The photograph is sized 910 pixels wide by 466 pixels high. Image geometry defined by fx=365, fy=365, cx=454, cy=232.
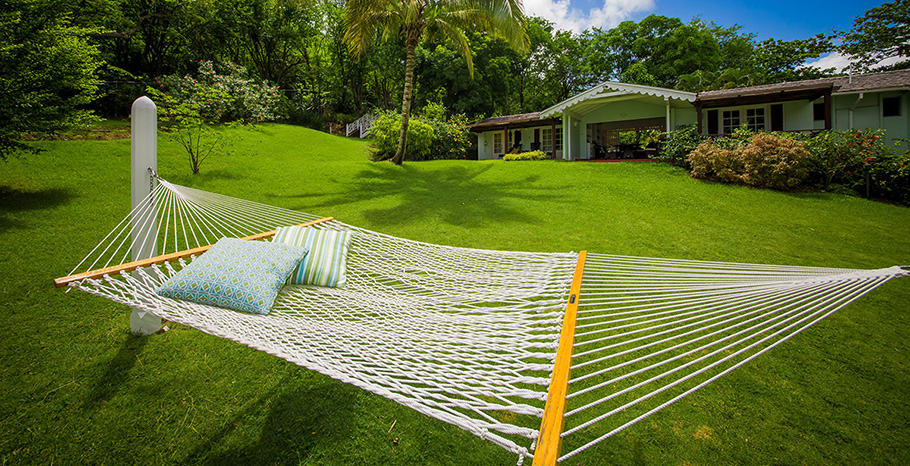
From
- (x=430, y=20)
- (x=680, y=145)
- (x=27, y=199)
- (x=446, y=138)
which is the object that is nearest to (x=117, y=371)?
(x=27, y=199)

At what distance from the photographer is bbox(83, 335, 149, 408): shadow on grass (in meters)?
1.81

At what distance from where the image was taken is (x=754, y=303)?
5.12ft

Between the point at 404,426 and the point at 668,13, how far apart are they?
76.1 feet

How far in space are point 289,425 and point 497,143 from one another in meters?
13.8

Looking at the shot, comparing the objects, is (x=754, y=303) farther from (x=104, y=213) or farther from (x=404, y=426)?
(x=104, y=213)

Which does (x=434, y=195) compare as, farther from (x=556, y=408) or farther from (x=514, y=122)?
(x=514, y=122)

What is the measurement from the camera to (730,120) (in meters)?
10.4

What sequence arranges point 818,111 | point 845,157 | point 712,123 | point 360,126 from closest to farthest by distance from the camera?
point 845,157, point 818,111, point 712,123, point 360,126

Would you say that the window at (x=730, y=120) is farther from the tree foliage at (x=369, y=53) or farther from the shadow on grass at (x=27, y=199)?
the shadow on grass at (x=27, y=199)

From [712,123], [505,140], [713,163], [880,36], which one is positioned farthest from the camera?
[880,36]

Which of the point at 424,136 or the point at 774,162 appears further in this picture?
the point at 424,136

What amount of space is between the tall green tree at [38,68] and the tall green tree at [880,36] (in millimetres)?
25615

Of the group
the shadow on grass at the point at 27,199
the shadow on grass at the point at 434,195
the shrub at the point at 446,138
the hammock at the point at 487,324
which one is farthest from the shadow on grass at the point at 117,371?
the shrub at the point at 446,138

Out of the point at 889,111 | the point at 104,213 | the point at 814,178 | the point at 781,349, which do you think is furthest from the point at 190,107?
the point at 889,111
